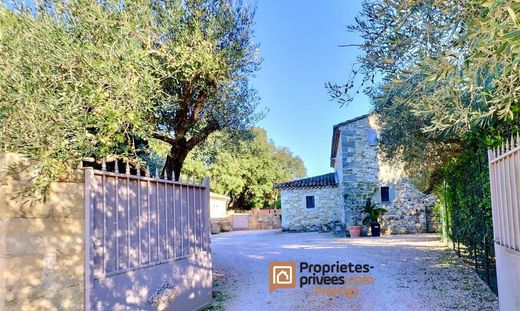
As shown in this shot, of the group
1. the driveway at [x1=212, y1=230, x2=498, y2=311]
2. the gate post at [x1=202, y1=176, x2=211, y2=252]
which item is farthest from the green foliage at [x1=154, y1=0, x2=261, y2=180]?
the driveway at [x1=212, y1=230, x2=498, y2=311]

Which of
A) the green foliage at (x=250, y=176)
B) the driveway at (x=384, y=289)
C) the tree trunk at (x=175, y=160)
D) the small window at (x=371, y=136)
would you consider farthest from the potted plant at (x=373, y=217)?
the tree trunk at (x=175, y=160)

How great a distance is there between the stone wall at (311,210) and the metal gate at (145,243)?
18749 millimetres

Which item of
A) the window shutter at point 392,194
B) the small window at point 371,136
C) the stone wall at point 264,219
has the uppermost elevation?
the small window at point 371,136

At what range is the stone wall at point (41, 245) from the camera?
3.42 m

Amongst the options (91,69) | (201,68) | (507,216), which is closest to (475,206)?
(507,216)

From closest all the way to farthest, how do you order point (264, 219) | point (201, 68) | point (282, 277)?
point (201, 68) < point (282, 277) < point (264, 219)

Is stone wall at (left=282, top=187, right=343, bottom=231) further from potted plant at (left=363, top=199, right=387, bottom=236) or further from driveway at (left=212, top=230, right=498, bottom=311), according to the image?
driveway at (left=212, top=230, right=498, bottom=311)

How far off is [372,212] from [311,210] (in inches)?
223

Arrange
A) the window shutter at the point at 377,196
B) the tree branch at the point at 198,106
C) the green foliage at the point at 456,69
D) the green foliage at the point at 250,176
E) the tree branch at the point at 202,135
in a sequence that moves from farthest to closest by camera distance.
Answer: the green foliage at the point at 250,176 < the window shutter at the point at 377,196 < the tree branch at the point at 202,135 < the tree branch at the point at 198,106 < the green foliage at the point at 456,69

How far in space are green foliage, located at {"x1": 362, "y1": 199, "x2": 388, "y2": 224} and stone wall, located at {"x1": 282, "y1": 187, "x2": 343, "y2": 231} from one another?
434 centimetres

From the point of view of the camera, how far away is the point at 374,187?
21.0 m

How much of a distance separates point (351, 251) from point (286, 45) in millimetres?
6933

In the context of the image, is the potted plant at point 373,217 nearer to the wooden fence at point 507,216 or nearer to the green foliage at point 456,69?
the green foliage at point 456,69

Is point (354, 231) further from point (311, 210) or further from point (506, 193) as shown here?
point (506, 193)
